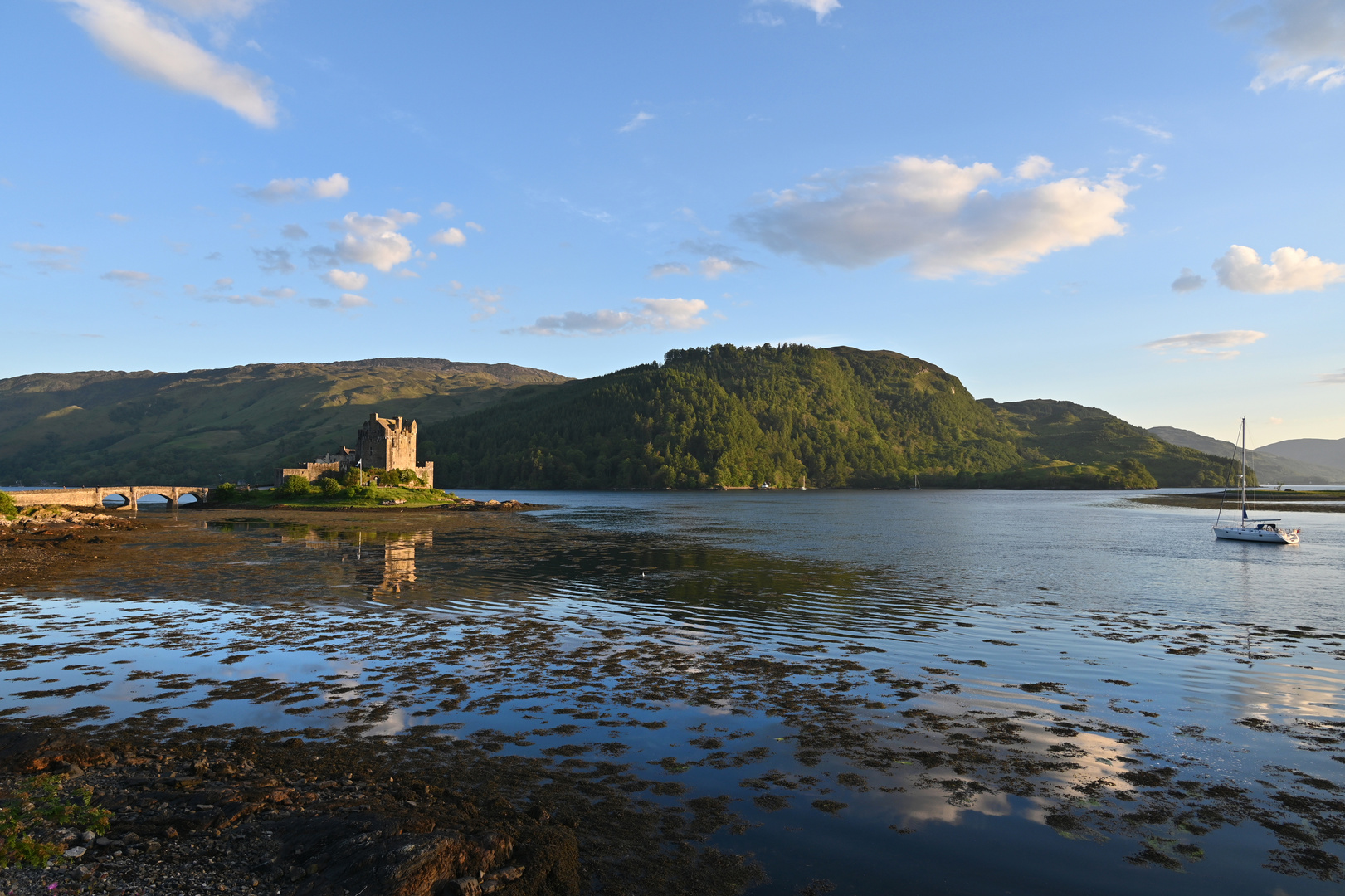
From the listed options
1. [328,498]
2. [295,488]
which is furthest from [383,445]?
[295,488]

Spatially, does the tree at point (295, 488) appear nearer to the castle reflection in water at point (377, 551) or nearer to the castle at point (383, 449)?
the castle at point (383, 449)

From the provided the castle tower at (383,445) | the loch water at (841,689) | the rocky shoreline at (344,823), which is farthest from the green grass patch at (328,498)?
the rocky shoreline at (344,823)

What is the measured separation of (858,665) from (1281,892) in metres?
14.2

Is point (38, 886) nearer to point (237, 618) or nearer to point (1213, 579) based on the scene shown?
point (237, 618)

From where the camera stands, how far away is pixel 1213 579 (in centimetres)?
4884

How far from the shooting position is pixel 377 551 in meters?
60.6

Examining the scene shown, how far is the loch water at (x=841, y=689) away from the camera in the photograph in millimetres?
12023

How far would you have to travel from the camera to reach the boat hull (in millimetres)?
74375

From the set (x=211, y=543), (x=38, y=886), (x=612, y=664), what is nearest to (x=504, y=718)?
(x=612, y=664)

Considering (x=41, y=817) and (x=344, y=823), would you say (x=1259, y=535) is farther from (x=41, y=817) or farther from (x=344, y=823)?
(x=41, y=817)

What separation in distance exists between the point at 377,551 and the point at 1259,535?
91.1 metres

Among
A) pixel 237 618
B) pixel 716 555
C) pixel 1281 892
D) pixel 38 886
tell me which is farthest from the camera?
pixel 716 555

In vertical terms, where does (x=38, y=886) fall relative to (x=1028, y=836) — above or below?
above

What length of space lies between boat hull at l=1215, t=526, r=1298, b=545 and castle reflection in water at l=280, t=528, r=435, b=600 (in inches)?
3411
